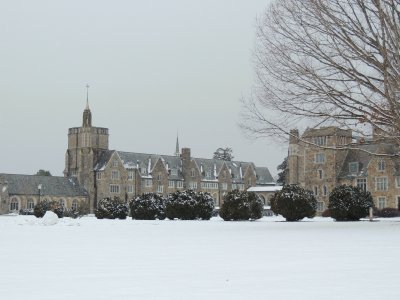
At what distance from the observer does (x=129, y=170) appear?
9900 centimetres


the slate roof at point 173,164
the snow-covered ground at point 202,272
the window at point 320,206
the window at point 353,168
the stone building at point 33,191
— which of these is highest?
the slate roof at point 173,164

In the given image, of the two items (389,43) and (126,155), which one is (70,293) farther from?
(126,155)

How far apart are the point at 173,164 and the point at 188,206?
62.0 meters

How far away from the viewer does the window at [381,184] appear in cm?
6556

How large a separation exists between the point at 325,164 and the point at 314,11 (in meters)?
47.9

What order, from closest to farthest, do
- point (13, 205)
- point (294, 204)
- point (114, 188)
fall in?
point (294, 204) → point (13, 205) → point (114, 188)

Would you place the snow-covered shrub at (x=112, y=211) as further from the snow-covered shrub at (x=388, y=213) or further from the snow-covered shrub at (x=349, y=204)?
the snow-covered shrub at (x=388, y=213)

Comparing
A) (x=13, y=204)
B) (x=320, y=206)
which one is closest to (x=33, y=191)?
(x=13, y=204)

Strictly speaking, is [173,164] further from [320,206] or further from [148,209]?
[148,209]

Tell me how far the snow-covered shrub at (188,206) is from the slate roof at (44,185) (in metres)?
52.2

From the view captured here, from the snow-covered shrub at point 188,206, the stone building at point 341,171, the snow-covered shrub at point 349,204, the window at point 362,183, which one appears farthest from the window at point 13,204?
the snow-covered shrub at point 349,204

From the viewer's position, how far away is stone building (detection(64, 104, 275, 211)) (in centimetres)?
9838

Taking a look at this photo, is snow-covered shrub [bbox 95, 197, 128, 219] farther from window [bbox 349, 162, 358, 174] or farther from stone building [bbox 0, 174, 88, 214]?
stone building [bbox 0, 174, 88, 214]

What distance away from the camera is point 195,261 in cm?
1105
